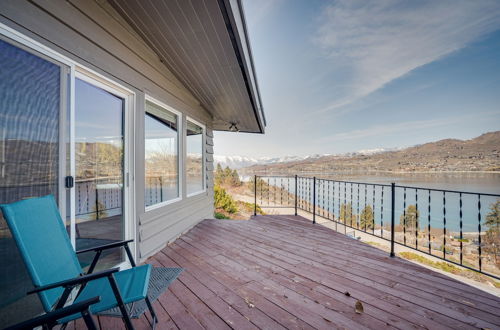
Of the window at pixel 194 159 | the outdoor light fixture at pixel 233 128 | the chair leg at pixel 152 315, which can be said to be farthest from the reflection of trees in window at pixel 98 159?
the outdoor light fixture at pixel 233 128

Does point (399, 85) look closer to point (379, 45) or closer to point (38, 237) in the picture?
point (379, 45)

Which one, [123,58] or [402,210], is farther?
[402,210]

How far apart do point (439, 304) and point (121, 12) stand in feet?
12.6

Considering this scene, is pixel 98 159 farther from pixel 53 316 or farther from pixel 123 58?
pixel 53 316

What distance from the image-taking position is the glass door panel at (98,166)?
6.29 feet

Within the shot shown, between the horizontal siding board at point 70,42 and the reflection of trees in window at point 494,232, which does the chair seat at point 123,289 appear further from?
the reflection of trees in window at point 494,232

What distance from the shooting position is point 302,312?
1.56m

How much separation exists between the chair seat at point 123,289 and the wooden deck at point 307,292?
1.21 feet

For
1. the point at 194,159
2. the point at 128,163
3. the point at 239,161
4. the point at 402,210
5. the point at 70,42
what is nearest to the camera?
the point at 70,42

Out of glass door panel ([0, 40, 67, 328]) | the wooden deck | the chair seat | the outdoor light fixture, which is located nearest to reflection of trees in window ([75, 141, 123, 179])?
glass door panel ([0, 40, 67, 328])

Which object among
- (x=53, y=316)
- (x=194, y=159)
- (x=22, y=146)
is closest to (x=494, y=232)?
(x=194, y=159)

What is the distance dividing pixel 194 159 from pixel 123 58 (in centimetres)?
231

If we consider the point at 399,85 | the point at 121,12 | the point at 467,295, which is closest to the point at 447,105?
the point at 399,85

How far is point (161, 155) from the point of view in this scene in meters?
3.12
